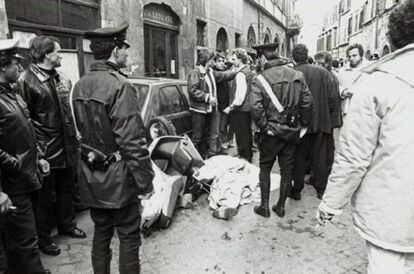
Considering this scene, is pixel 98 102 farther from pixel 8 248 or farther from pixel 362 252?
pixel 362 252

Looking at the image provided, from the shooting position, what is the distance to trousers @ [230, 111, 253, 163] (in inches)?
279

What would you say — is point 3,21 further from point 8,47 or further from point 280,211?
point 280,211

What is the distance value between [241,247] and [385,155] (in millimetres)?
2315

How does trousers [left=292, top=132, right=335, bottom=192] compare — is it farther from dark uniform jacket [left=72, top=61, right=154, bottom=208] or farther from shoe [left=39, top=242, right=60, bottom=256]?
shoe [left=39, top=242, right=60, bottom=256]

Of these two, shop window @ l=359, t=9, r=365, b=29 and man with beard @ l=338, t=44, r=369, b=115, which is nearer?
man with beard @ l=338, t=44, r=369, b=115

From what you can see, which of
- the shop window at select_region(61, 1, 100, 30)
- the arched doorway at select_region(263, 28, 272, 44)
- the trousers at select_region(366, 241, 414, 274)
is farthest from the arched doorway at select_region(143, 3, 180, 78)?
the arched doorway at select_region(263, 28, 272, 44)

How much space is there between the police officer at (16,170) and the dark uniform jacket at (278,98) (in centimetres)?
248

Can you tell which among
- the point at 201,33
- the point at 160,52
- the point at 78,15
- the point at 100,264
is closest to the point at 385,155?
the point at 100,264

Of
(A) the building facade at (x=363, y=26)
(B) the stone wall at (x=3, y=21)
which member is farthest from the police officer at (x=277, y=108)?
(A) the building facade at (x=363, y=26)

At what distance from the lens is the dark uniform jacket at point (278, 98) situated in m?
4.50

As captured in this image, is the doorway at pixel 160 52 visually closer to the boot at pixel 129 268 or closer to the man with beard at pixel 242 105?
the man with beard at pixel 242 105

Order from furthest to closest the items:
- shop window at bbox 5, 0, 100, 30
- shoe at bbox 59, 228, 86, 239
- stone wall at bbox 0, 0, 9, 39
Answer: shop window at bbox 5, 0, 100, 30
stone wall at bbox 0, 0, 9, 39
shoe at bbox 59, 228, 86, 239

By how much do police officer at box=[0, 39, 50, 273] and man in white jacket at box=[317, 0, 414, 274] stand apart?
2.28 metres

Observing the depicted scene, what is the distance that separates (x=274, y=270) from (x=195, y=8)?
11925 mm
